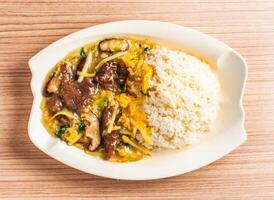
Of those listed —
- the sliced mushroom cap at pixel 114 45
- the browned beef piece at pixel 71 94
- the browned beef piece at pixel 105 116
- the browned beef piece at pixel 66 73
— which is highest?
the sliced mushroom cap at pixel 114 45

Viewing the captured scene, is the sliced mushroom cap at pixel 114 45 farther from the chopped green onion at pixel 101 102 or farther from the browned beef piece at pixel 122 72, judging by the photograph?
the chopped green onion at pixel 101 102

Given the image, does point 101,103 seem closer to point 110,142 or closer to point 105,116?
point 105,116

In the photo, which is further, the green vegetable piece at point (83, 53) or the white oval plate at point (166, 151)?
the green vegetable piece at point (83, 53)

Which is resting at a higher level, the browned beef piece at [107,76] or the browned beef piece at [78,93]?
the browned beef piece at [107,76]

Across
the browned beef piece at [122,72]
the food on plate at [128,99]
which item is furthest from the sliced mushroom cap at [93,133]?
the browned beef piece at [122,72]

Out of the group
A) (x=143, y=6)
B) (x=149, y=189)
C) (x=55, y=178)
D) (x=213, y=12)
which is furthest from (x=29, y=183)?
(x=213, y=12)

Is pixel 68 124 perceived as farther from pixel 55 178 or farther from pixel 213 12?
pixel 213 12
